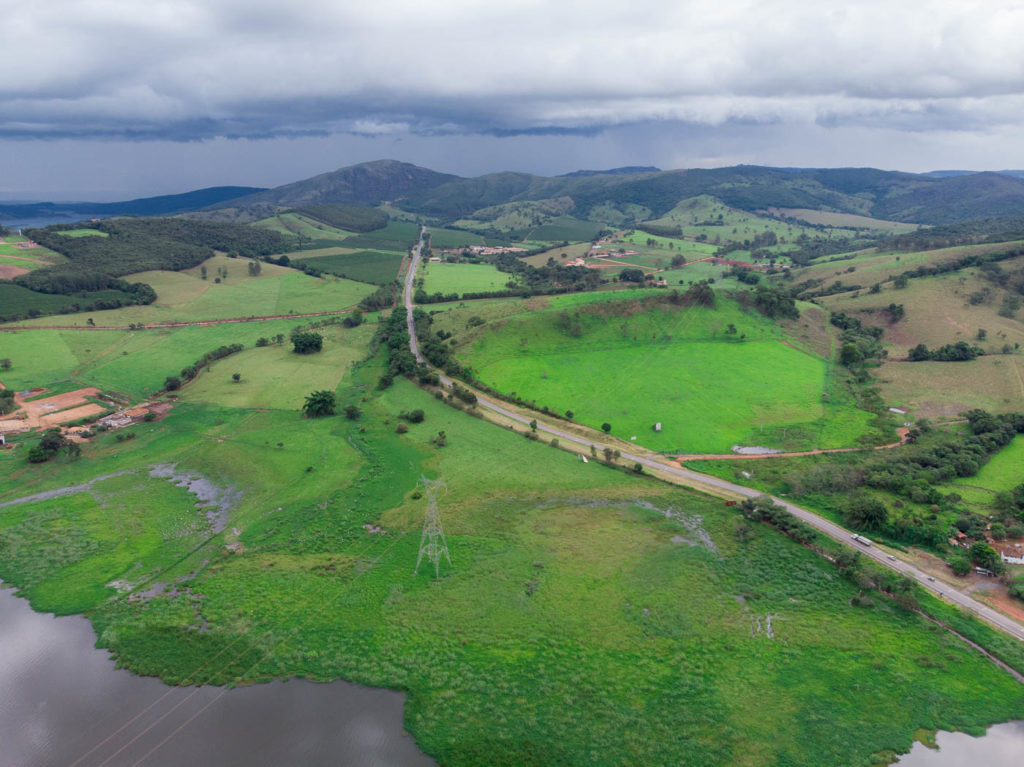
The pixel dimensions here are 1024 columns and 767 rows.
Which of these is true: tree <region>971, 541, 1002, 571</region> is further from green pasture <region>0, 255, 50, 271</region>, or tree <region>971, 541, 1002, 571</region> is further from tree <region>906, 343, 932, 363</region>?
green pasture <region>0, 255, 50, 271</region>

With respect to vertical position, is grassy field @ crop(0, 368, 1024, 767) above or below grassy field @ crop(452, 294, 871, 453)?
below

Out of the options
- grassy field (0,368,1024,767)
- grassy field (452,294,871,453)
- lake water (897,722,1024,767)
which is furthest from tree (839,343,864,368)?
lake water (897,722,1024,767)

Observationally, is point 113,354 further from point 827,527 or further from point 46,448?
point 827,527

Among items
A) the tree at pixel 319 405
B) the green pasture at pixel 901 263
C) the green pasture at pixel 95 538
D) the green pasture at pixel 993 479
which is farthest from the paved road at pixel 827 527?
the green pasture at pixel 901 263

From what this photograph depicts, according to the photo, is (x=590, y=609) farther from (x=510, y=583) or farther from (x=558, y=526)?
(x=558, y=526)

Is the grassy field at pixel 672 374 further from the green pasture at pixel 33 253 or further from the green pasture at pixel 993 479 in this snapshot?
the green pasture at pixel 33 253

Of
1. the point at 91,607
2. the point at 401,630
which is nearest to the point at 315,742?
the point at 401,630
